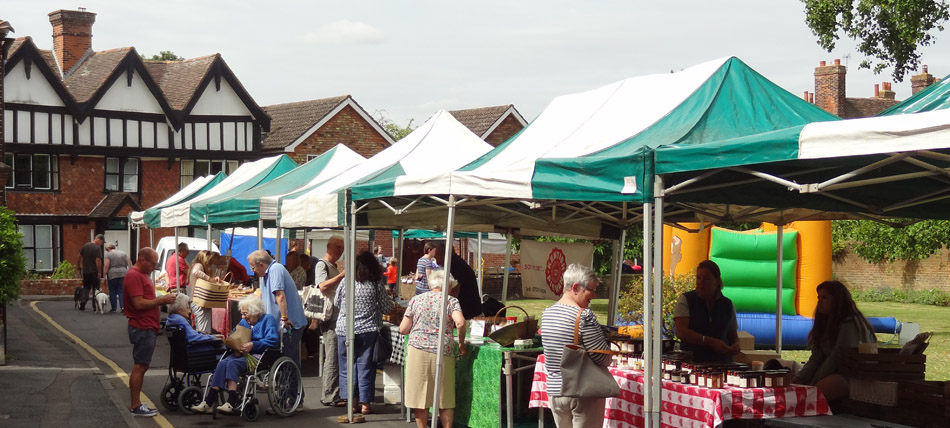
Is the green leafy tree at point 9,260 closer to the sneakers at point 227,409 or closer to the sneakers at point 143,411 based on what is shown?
Result: the sneakers at point 143,411

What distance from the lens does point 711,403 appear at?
23.4 feet

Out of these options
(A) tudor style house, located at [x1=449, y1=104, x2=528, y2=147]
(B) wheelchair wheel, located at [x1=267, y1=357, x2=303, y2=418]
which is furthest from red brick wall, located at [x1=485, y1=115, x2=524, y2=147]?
(B) wheelchair wheel, located at [x1=267, y1=357, x2=303, y2=418]

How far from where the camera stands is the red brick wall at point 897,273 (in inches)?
1401

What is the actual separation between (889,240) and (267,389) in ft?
98.9

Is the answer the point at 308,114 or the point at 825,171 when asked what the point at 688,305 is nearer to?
the point at 825,171

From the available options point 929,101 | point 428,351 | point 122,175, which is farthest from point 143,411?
point 122,175

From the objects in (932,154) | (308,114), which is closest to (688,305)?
(932,154)

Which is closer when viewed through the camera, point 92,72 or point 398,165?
point 398,165

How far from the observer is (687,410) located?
24.2 ft

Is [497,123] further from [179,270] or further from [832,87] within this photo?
[179,270]

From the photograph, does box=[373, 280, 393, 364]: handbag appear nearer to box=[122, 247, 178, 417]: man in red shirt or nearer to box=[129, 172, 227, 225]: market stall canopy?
box=[122, 247, 178, 417]: man in red shirt

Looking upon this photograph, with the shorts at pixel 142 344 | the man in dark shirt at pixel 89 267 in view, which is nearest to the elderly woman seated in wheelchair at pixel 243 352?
the shorts at pixel 142 344

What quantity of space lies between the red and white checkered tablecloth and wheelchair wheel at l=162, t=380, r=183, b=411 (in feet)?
18.0

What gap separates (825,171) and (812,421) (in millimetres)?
1919
